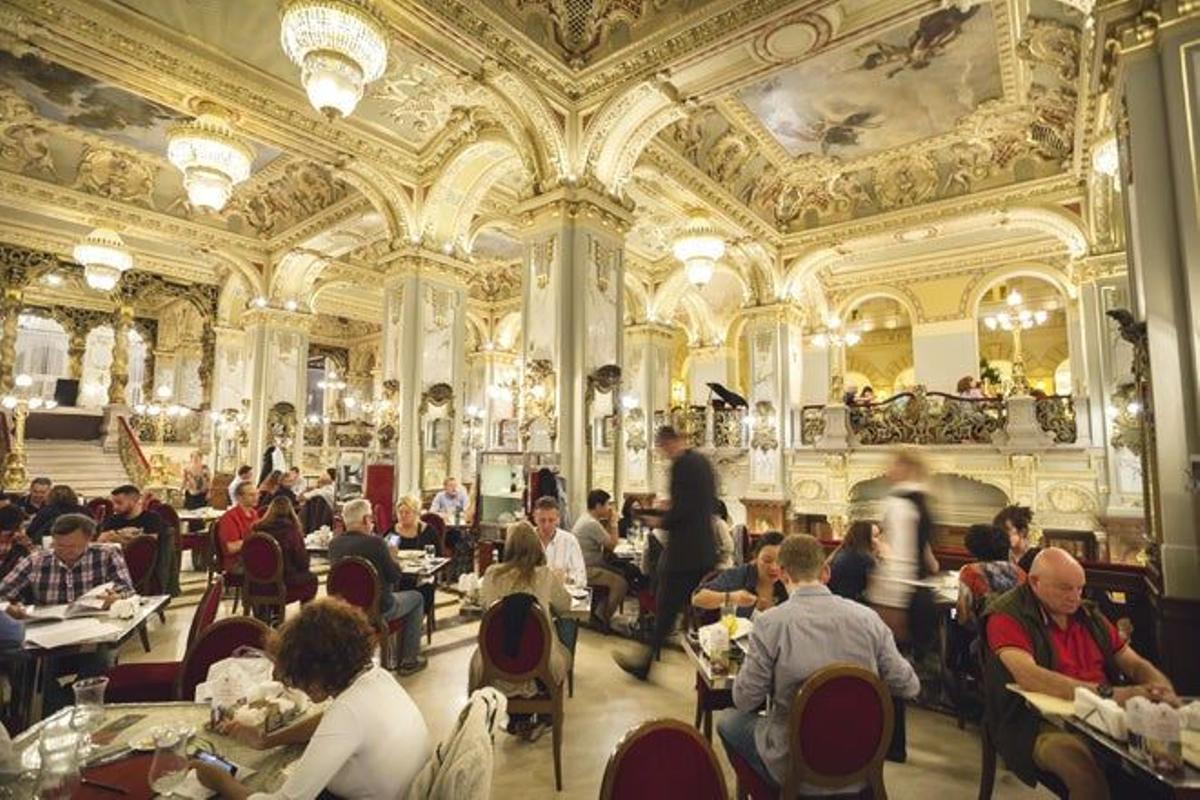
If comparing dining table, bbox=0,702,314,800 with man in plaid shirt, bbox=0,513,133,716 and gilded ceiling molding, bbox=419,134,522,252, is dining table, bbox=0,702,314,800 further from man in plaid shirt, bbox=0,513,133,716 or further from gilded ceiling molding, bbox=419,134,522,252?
gilded ceiling molding, bbox=419,134,522,252

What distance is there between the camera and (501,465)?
313 inches

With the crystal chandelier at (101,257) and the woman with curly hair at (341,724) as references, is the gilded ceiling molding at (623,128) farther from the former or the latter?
the crystal chandelier at (101,257)

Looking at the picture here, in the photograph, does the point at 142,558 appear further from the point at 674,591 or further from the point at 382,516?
the point at 674,591

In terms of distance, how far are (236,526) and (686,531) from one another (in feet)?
17.2

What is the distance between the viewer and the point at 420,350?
970cm

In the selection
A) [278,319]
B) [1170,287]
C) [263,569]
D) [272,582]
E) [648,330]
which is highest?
[648,330]

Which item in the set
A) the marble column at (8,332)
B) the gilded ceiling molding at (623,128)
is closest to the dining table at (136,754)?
the gilded ceiling molding at (623,128)

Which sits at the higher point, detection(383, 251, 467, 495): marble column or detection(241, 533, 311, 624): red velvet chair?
detection(383, 251, 467, 495): marble column

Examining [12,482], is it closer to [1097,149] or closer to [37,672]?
[37,672]

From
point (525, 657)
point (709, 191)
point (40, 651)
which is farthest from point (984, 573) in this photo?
point (709, 191)

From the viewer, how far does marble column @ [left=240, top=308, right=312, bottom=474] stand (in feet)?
40.4

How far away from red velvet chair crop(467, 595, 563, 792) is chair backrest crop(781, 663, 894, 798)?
1.45m

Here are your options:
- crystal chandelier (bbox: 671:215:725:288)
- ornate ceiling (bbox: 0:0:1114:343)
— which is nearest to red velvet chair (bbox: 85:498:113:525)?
ornate ceiling (bbox: 0:0:1114:343)

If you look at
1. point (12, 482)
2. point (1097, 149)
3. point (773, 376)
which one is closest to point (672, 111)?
point (1097, 149)
